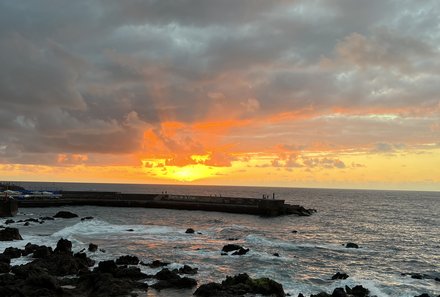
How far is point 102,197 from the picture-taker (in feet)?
364

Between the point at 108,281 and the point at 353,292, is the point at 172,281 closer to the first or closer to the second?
the point at 108,281

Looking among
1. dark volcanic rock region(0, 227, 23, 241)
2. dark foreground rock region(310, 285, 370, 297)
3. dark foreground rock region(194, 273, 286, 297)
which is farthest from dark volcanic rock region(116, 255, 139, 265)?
dark volcanic rock region(0, 227, 23, 241)

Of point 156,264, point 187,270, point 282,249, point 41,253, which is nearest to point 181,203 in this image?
point 282,249

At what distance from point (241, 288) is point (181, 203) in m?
72.6

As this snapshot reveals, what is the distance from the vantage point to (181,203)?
99312 millimetres

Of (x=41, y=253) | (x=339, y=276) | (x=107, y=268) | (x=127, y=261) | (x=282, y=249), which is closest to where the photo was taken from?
(x=107, y=268)

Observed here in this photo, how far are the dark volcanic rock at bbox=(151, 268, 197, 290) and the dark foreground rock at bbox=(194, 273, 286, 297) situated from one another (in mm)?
2043

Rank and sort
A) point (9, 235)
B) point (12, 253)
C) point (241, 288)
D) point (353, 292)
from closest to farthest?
point (241, 288) → point (353, 292) → point (12, 253) → point (9, 235)

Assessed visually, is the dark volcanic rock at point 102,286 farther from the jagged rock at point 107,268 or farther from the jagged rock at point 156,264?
the jagged rock at point 156,264

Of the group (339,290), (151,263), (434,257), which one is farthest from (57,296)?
(434,257)

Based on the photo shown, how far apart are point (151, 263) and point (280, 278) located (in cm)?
1131

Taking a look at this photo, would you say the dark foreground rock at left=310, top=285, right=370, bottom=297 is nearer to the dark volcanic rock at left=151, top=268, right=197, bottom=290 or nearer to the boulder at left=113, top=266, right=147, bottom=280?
the dark volcanic rock at left=151, top=268, right=197, bottom=290

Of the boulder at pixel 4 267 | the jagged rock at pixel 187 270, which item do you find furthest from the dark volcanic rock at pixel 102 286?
the boulder at pixel 4 267

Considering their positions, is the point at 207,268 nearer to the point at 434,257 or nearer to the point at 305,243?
the point at 305,243
